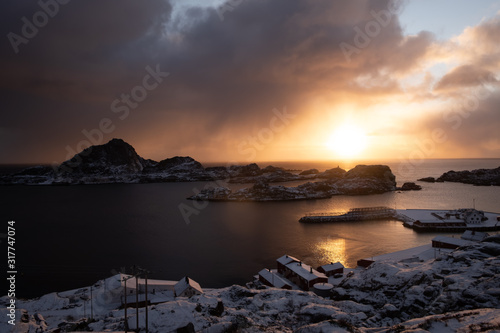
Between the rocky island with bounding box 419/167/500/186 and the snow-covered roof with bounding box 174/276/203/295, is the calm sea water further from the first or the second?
the rocky island with bounding box 419/167/500/186

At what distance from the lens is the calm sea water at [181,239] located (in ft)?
117

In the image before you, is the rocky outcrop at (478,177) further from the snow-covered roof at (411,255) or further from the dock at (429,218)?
the snow-covered roof at (411,255)

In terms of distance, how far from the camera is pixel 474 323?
1412cm

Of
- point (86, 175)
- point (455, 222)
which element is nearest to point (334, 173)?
point (455, 222)

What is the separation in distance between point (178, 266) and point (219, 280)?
7724 mm

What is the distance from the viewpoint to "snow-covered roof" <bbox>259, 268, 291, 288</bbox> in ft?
97.3

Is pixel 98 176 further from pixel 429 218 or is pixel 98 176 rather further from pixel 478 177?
pixel 478 177

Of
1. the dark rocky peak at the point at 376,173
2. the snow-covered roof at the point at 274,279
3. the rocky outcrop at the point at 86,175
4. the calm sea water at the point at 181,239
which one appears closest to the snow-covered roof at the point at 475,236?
the calm sea water at the point at 181,239

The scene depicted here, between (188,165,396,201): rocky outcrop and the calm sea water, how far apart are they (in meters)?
11.9

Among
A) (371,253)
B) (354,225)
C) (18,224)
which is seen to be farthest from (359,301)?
(18,224)

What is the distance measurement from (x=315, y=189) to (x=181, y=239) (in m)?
69.8

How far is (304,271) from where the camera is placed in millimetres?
30672

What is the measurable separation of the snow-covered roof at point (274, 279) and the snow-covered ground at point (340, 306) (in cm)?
393

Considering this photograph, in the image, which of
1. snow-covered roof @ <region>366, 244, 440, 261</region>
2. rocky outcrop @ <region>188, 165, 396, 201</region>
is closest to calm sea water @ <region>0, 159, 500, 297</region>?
snow-covered roof @ <region>366, 244, 440, 261</region>
